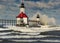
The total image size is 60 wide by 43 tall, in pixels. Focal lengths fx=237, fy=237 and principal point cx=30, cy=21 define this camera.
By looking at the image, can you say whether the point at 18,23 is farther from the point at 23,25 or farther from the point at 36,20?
the point at 36,20

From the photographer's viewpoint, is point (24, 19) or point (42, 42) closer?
point (42, 42)

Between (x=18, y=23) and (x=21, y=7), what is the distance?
5.04 metres

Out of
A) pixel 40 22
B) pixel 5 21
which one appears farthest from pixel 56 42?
pixel 5 21

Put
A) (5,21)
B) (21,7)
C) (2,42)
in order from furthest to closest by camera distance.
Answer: (5,21), (21,7), (2,42)

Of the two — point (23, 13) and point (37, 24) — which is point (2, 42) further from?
point (37, 24)

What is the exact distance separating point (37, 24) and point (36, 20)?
2.68 meters

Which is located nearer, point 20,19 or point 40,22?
point 20,19

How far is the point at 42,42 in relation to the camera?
73.7 ft

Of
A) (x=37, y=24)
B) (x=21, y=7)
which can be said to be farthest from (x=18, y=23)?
(x=37, y=24)

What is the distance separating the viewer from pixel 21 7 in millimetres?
51781

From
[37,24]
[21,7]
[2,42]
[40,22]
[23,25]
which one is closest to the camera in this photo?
[2,42]

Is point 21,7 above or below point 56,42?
above

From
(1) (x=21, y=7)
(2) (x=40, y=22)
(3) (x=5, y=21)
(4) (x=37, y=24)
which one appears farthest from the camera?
(3) (x=5, y=21)

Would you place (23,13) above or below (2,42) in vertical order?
above
